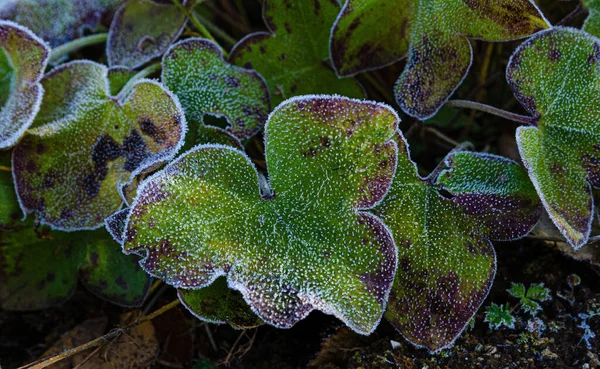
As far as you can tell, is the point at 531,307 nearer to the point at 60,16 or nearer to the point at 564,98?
the point at 564,98

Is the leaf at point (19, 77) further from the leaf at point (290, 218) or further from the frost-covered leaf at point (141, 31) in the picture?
the leaf at point (290, 218)

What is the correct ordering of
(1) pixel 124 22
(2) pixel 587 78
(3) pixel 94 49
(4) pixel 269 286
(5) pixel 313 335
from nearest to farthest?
1. (4) pixel 269 286
2. (2) pixel 587 78
3. (5) pixel 313 335
4. (1) pixel 124 22
5. (3) pixel 94 49

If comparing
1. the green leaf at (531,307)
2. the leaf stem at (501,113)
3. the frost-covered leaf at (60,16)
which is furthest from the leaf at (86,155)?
the green leaf at (531,307)

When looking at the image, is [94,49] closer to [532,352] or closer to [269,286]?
[269,286]

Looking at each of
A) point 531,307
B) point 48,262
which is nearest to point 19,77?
point 48,262

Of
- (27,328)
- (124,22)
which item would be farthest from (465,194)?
(27,328)
